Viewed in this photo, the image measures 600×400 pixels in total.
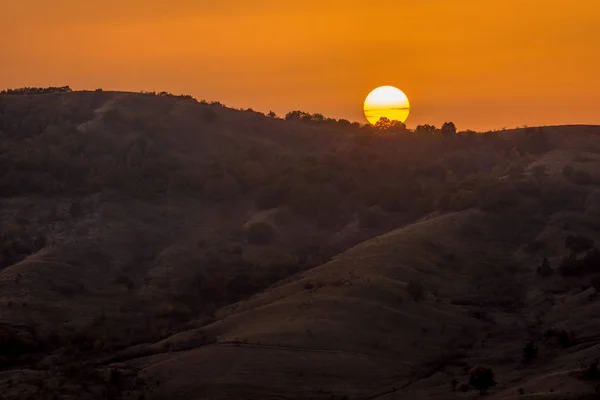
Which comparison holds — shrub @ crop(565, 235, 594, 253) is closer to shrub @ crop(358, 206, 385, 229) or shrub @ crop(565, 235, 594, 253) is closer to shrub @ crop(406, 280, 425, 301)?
shrub @ crop(406, 280, 425, 301)

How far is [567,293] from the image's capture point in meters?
79.6

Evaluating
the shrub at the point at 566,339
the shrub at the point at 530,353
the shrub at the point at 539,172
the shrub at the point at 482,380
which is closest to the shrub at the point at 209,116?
the shrub at the point at 539,172

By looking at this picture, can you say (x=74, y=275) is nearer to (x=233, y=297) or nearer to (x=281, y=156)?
(x=233, y=297)

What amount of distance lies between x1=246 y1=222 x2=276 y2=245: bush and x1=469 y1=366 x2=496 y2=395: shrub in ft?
157

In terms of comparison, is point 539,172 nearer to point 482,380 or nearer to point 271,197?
point 271,197

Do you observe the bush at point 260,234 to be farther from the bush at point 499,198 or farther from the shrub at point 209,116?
the shrub at point 209,116

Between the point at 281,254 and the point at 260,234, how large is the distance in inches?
237

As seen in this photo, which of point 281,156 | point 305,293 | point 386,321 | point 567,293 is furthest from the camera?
point 281,156

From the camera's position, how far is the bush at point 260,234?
4043 inches

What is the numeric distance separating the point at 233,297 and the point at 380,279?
16795 mm

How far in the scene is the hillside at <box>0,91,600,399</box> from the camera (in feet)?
200

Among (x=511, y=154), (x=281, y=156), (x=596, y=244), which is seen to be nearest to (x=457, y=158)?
(x=511, y=154)

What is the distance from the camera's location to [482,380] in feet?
183

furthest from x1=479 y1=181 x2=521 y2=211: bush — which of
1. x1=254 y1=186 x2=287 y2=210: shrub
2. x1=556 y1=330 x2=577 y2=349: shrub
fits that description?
x1=556 y1=330 x2=577 y2=349: shrub
